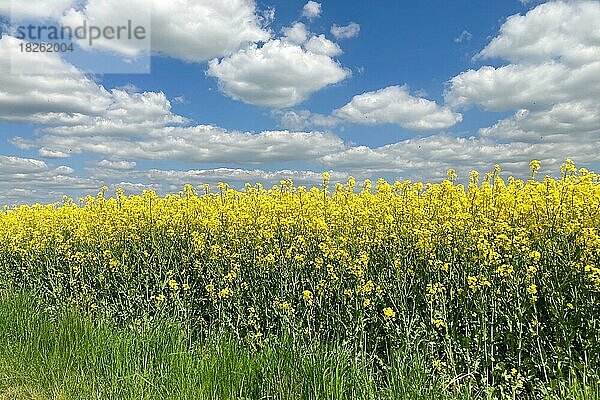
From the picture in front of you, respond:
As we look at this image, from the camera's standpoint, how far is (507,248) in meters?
5.00

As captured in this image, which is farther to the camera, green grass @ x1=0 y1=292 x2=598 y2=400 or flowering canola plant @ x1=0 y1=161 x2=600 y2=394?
flowering canola plant @ x1=0 y1=161 x2=600 y2=394

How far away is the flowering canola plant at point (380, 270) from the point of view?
4531 millimetres

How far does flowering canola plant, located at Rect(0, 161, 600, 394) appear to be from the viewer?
14.9ft

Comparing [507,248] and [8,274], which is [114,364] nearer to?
[507,248]

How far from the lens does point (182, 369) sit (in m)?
4.46

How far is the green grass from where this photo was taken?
3889 mm

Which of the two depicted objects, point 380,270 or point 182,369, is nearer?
point 182,369

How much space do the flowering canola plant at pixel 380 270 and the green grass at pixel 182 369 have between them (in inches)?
17.8

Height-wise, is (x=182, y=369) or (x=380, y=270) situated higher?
(x=380, y=270)

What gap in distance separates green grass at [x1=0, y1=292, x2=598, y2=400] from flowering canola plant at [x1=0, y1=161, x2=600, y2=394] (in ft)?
1.48

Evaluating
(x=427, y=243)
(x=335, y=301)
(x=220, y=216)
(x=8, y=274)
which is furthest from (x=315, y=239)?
(x=8, y=274)

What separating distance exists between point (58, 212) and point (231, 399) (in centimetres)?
818

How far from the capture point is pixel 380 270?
5.72 meters

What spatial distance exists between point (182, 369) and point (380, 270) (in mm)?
2267
